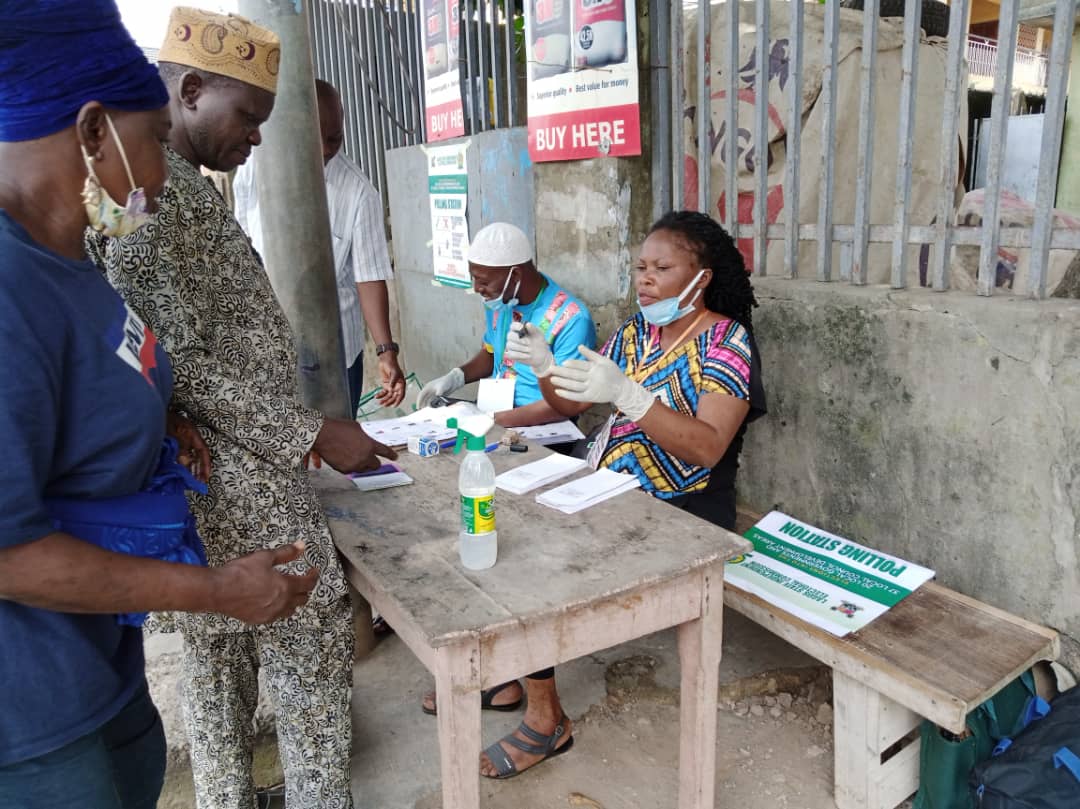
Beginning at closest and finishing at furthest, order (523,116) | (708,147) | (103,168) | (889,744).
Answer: (103,168), (889,744), (708,147), (523,116)

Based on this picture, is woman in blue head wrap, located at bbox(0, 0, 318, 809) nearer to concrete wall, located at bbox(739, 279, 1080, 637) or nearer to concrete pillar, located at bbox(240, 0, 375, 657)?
concrete pillar, located at bbox(240, 0, 375, 657)

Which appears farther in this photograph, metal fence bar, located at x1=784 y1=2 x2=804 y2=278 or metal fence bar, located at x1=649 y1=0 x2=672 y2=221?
metal fence bar, located at x1=649 y1=0 x2=672 y2=221

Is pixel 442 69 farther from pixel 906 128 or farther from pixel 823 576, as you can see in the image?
pixel 823 576

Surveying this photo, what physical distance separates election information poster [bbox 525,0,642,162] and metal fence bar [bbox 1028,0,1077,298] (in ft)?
4.84

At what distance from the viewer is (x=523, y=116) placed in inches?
160

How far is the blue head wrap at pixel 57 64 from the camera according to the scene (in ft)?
3.09

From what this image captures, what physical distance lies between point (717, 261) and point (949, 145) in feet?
2.31

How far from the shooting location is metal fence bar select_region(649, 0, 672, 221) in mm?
3025

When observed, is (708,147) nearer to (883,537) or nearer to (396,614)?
(883,537)

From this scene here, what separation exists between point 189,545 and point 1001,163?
2.16m

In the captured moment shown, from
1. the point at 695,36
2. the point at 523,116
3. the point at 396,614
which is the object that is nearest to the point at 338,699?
the point at 396,614

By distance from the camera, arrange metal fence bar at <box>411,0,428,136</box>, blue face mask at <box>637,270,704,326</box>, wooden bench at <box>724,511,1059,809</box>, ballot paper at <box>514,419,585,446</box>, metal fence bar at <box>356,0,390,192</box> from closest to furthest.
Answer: wooden bench at <box>724,511,1059,809</box> < blue face mask at <box>637,270,704,326</box> < ballot paper at <box>514,419,585,446</box> < metal fence bar at <box>411,0,428,136</box> < metal fence bar at <box>356,0,390,192</box>

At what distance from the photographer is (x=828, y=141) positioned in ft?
8.24

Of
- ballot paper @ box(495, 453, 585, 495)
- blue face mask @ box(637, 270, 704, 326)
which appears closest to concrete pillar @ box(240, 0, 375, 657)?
ballot paper @ box(495, 453, 585, 495)
